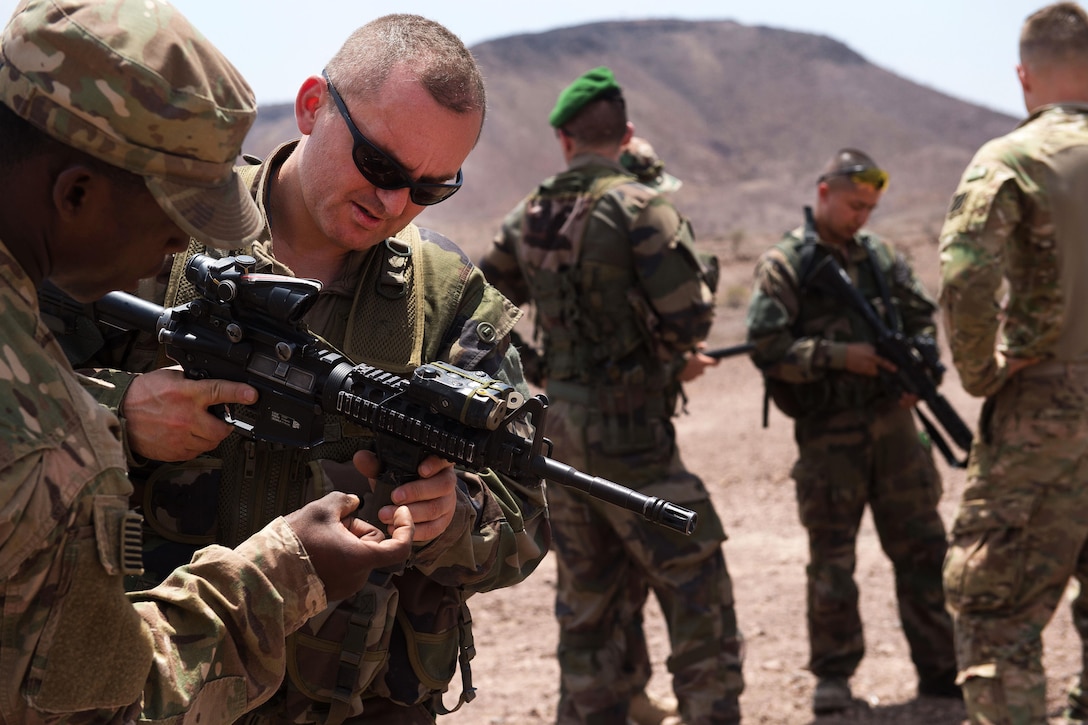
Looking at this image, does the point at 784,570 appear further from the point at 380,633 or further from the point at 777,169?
the point at 777,169

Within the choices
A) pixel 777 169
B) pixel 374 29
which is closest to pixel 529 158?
pixel 777 169

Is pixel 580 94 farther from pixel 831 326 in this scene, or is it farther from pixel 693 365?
pixel 831 326

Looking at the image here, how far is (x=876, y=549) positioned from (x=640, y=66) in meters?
53.3

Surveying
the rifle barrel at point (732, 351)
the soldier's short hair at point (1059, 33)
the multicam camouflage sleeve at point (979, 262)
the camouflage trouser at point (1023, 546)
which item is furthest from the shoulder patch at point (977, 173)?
the rifle barrel at point (732, 351)

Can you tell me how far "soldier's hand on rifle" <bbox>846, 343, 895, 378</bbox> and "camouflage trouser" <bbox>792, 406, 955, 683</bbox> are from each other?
0.24m

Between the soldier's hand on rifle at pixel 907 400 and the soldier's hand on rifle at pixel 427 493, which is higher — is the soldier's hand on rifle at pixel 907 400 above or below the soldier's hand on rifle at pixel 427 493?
below

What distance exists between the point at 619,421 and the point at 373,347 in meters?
2.70

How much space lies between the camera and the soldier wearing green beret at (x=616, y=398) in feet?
16.3

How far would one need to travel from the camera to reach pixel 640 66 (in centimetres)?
5875

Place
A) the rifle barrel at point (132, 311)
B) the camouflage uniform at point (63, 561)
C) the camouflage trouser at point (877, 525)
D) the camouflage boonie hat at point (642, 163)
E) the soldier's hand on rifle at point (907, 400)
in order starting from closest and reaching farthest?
the camouflage uniform at point (63, 561)
the rifle barrel at point (132, 311)
the camouflage trouser at point (877, 525)
the soldier's hand on rifle at point (907, 400)
the camouflage boonie hat at point (642, 163)

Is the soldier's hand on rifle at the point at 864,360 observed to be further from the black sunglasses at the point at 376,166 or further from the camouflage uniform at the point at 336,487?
the black sunglasses at the point at 376,166

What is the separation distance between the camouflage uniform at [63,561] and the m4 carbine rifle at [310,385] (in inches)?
20.7

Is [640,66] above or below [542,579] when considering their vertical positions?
above

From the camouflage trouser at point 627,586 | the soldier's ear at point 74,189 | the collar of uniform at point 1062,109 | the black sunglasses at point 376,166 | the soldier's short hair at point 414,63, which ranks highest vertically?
the collar of uniform at point 1062,109
